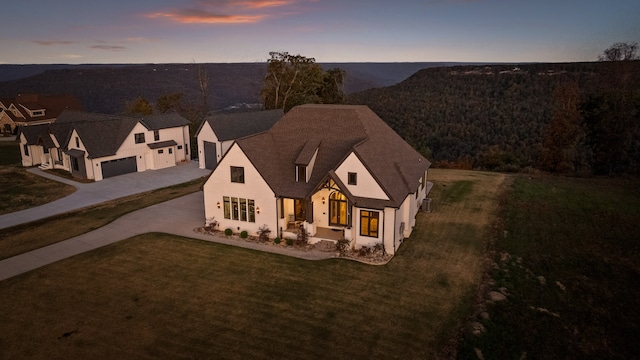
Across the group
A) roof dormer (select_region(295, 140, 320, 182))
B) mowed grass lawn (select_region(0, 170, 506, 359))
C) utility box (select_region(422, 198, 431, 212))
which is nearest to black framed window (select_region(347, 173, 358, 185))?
roof dormer (select_region(295, 140, 320, 182))

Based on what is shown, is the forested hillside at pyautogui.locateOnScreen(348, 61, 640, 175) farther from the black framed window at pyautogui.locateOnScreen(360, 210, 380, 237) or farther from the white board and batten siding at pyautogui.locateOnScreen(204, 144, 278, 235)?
the white board and batten siding at pyautogui.locateOnScreen(204, 144, 278, 235)

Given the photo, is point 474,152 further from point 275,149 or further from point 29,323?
point 29,323

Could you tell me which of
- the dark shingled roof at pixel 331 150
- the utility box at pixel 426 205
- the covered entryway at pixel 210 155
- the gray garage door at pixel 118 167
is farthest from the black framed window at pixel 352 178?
the gray garage door at pixel 118 167

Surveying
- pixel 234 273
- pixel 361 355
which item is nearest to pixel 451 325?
pixel 361 355

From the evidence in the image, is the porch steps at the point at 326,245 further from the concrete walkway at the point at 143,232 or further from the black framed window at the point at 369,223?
the black framed window at the point at 369,223

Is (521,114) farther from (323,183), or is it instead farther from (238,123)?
(323,183)
